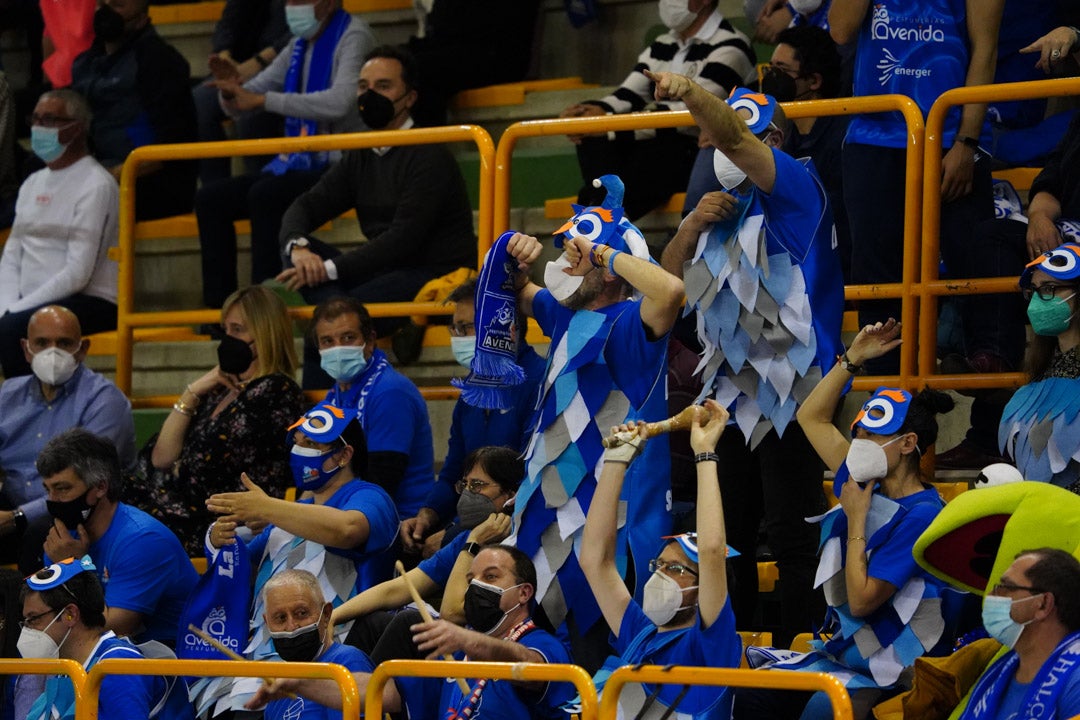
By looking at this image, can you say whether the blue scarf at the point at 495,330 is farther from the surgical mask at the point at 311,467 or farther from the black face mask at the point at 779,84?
the black face mask at the point at 779,84

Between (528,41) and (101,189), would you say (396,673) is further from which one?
(528,41)

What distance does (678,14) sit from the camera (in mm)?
7879

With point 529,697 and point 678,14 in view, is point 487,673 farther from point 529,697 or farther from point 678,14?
point 678,14

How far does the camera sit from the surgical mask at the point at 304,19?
8.77 meters

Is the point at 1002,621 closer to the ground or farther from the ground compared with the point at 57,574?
farther from the ground

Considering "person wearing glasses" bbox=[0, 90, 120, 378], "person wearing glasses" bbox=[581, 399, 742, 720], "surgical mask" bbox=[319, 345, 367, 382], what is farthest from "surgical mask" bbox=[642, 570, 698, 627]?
"person wearing glasses" bbox=[0, 90, 120, 378]

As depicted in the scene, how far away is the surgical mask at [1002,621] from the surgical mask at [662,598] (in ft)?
2.50

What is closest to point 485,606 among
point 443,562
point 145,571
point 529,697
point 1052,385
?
point 529,697

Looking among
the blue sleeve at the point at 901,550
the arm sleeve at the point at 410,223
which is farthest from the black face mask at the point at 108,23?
the blue sleeve at the point at 901,550

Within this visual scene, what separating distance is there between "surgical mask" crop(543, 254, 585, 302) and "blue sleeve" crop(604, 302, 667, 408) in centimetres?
14

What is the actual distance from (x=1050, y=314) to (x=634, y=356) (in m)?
1.19

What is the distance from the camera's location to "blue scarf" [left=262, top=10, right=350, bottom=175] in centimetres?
854

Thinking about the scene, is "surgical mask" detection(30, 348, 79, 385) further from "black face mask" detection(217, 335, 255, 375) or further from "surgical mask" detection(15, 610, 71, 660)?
"surgical mask" detection(15, 610, 71, 660)

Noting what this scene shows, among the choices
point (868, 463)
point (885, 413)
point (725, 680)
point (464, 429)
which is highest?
point (885, 413)
